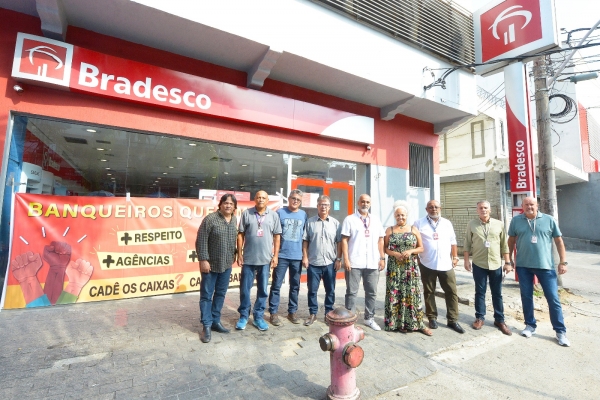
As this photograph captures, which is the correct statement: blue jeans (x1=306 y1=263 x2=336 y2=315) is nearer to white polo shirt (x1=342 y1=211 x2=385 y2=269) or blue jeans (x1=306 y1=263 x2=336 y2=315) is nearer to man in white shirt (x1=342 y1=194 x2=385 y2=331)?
man in white shirt (x1=342 y1=194 x2=385 y2=331)

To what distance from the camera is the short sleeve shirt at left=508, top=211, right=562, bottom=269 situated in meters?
4.16

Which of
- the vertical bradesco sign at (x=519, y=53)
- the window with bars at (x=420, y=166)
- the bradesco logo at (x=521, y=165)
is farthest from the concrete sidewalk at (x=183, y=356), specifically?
the window with bars at (x=420, y=166)

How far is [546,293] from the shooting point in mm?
4176

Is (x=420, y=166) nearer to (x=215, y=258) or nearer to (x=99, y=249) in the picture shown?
(x=215, y=258)

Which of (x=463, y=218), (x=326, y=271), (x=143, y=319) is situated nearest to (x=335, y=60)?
(x=326, y=271)

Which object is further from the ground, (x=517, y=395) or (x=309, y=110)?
(x=309, y=110)

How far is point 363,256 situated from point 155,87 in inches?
177

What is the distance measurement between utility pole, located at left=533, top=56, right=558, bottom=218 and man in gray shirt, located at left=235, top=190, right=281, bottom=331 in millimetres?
6492

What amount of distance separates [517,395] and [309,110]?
227 inches

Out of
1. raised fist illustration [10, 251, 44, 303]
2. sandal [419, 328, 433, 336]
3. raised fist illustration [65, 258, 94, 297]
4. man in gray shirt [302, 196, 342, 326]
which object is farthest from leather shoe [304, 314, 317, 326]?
raised fist illustration [10, 251, 44, 303]

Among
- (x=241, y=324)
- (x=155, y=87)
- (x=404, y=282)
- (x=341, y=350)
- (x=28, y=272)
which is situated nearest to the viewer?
(x=341, y=350)

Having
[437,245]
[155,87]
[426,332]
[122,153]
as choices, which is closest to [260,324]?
[426,332]

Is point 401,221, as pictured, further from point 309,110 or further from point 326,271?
point 309,110

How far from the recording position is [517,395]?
273 centimetres
